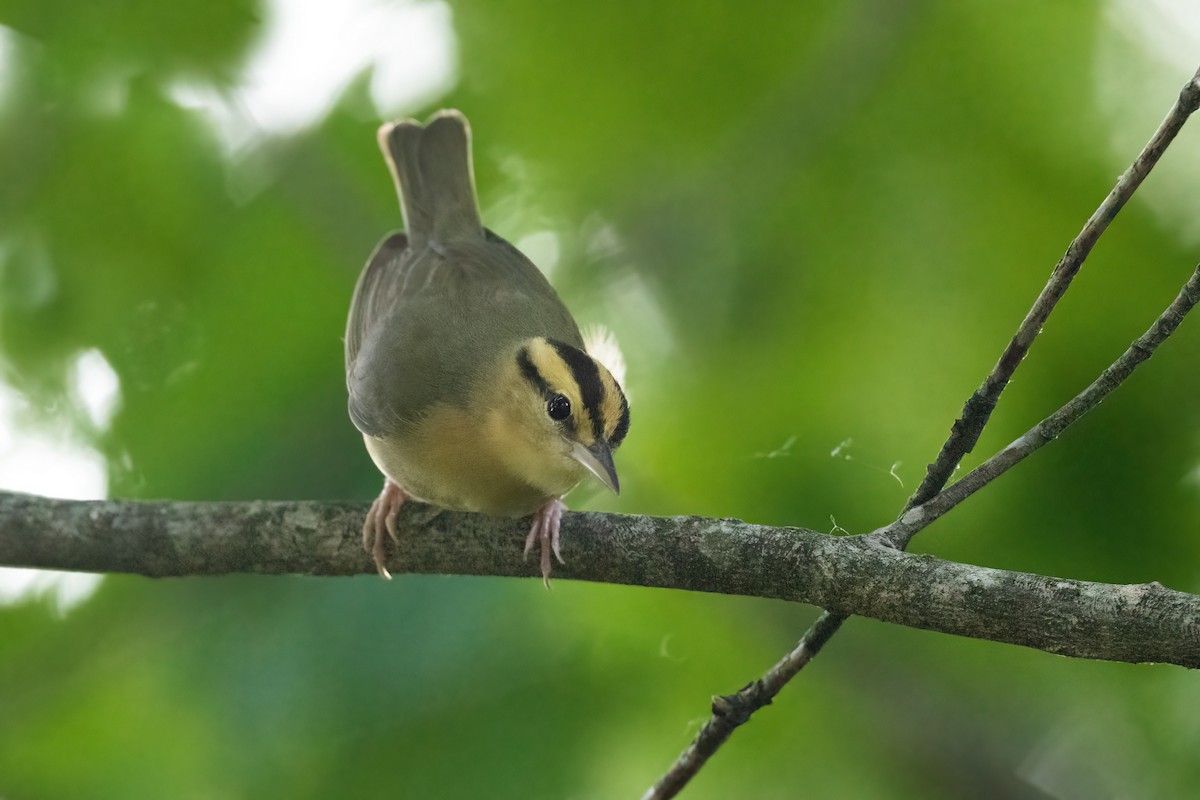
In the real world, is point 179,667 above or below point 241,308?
below

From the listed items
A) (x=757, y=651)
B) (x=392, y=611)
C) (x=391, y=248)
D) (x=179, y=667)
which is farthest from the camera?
(x=391, y=248)

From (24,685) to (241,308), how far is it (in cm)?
117

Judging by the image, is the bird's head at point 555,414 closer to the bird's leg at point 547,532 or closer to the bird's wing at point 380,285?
the bird's leg at point 547,532

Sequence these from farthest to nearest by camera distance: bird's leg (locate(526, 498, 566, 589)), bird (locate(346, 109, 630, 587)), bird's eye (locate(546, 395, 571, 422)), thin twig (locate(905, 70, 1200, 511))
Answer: bird's eye (locate(546, 395, 571, 422)) → bird (locate(346, 109, 630, 587)) → bird's leg (locate(526, 498, 566, 589)) → thin twig (locate(905, 70, 1200, 511))

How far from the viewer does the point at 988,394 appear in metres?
2.26

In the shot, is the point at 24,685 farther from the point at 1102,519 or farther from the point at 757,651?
the point at 1102,519

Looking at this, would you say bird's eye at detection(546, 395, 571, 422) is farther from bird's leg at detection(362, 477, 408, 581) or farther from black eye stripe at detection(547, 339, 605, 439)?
bird's leg at detection(362, 477, 408, 581)

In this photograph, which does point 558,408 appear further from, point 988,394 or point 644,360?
point 988,394

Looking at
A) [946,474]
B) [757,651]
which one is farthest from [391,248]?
[946,474]

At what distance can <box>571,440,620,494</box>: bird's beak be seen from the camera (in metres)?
3.12

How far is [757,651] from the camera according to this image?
279cm

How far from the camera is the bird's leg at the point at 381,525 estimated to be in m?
3.29

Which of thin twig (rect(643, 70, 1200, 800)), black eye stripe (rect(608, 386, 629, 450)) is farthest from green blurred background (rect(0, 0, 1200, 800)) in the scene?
thin twig (rect(643, 70, 1200, 800))

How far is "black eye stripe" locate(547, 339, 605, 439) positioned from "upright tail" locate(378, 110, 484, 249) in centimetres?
74
